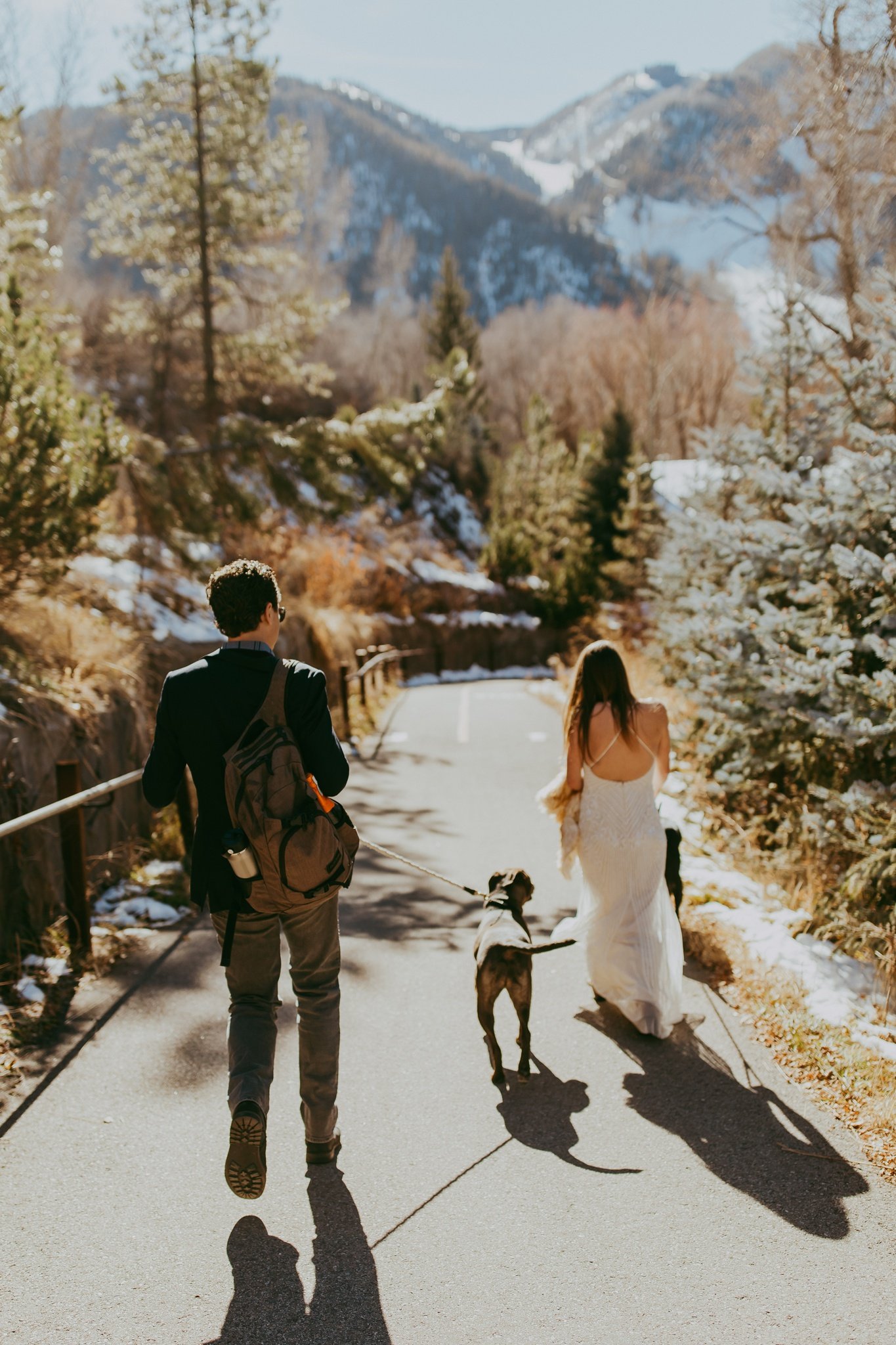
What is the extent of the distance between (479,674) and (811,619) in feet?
96.5

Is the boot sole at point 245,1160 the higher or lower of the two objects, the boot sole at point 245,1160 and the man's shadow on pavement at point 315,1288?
the higher

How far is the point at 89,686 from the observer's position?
7.22m

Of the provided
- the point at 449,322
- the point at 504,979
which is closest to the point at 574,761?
the point at 504,979

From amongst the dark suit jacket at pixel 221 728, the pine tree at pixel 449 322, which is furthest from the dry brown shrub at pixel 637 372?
the dark suit jacket at pixel 221 728

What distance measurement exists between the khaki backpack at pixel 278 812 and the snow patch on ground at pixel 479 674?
93.3 ft

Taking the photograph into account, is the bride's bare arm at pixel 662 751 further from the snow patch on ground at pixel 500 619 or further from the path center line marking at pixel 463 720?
the snow patch on ground at pixel 500 619

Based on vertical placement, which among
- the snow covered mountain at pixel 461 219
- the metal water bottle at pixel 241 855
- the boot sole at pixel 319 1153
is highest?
the snow covered mountain at pixel 461 219

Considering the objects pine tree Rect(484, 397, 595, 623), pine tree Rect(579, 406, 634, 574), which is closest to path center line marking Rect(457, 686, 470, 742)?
pine tree Rect(579, 406, 634, 574)

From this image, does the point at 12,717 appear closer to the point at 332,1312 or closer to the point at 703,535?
the point at 332,1312

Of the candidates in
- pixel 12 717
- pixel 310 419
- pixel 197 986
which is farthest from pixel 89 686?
pixel 310 419

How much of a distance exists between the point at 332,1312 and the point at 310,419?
13411 millimetres

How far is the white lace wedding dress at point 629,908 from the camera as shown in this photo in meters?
4.70

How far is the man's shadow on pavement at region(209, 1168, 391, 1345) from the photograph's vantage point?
2.69 meters

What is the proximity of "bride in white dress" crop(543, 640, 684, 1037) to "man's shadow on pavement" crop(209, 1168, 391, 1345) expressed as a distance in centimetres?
190
